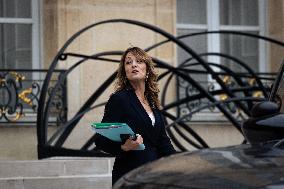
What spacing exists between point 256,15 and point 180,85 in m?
2.20

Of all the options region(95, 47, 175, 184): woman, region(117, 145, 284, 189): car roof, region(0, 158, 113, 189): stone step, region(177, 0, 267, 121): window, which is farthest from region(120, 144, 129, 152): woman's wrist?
region(177, 0, 267, 121): window

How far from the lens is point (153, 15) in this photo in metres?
13.6

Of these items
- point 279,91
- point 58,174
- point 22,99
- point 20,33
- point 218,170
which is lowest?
point 58,174

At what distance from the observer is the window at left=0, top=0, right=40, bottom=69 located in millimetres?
13578

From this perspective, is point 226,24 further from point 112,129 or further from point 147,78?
point 112,129

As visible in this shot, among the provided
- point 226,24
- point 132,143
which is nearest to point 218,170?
point 132,143

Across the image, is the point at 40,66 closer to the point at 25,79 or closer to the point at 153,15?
the point at 25,79

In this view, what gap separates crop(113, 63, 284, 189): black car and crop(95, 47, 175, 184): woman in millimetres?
1262

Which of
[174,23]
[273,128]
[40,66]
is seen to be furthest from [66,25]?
[273,128]

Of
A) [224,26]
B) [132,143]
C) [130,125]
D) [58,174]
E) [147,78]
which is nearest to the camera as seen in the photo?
[132,143]

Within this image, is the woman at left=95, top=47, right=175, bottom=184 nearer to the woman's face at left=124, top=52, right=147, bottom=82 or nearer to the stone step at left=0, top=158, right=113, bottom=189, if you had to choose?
the woman's face at left=124, top=52, right=147, bottom=82

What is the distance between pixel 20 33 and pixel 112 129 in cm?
935

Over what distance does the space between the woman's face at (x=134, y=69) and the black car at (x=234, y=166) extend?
4.59 ft

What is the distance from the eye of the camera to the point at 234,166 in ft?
9.91
